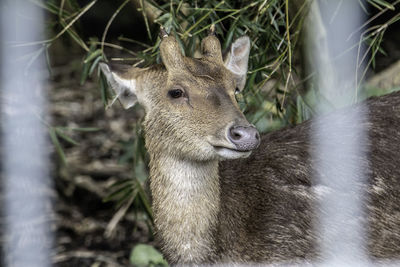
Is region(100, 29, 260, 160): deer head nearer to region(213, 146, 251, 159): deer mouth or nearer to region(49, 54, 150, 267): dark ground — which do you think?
region(213, 146, 251, 159): deer mouth

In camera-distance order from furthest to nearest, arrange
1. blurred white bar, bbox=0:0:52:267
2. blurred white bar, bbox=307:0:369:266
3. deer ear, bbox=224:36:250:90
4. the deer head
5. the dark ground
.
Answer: the dark ground
blurred white bar, bbox=0:0:52:267
deer ear, bbox=224:36:250:90
blurred white bar, bbox=307:0:369:266
the deer head

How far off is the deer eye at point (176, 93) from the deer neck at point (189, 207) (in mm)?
286

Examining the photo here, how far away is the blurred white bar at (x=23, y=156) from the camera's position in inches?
168

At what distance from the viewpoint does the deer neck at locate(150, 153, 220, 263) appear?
332 cm

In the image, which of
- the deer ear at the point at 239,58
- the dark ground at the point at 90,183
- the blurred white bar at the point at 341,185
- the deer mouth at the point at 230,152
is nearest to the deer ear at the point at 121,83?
the deer ear at the point at 239,58

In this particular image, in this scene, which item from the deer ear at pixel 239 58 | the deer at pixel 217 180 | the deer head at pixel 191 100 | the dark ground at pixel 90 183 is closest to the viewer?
the deer head at pixel 191 100

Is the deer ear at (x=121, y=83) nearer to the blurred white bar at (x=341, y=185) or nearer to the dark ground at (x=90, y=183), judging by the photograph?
the blurred white bar at (x=341, y=185)

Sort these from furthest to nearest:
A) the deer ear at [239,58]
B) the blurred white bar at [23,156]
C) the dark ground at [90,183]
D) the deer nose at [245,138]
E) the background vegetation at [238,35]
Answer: the dark ground at [90,183], the blurred white bar at [23,156], the background vegetation at [238,35], the deer ear at [239,58], the deer nose at [245,138]

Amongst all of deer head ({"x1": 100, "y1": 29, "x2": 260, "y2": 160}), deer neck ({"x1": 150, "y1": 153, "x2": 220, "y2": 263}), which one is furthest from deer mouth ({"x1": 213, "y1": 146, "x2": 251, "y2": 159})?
deer neck ({"x1": 150, "y1": 153, "x2": 220, "y2": 263})

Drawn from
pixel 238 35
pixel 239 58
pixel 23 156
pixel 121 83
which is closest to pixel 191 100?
pixel 121 83

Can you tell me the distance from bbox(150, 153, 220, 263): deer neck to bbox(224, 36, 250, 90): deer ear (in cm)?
53

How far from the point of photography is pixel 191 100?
127 inches

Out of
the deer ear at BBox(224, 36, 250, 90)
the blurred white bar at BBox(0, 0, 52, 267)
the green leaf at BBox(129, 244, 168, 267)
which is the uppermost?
the deer ear at BBox(224, 36, 250, 90)

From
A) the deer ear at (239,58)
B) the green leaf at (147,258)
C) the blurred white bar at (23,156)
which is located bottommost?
the green leaf at (147,258)
